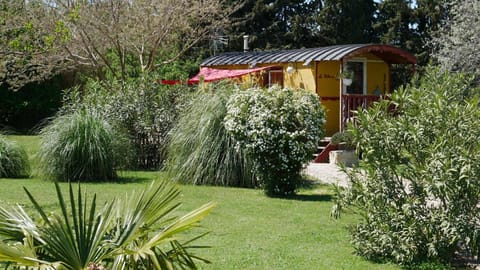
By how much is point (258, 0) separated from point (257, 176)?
20708 millimetres

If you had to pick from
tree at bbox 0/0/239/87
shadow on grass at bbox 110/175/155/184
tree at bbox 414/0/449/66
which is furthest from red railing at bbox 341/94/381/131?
tree at bbox 414/0/449/66

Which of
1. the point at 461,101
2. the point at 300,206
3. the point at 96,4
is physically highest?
the point at 96,4

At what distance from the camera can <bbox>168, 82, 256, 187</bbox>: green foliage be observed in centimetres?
1109

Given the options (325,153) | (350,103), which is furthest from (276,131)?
(350,103)

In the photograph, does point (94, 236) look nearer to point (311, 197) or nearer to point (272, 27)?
point (311, 197)

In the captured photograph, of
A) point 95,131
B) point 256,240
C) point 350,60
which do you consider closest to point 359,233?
point 256,240

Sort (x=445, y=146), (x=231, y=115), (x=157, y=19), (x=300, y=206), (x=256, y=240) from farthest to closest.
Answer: (x=157, y=19) → (x=231, y=115) → (x=300, y=206) → (x=256, y=240) → (x=445, y=146)

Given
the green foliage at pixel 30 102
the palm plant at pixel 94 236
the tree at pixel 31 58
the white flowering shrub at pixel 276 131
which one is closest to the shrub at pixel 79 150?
the white flowering shrub at pixel 276 131

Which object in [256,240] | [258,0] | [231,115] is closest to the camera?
[256,240]

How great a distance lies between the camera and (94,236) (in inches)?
148

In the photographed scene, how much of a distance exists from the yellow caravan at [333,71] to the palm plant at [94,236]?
13208mm

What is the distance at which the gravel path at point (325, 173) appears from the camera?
12142 millimetres

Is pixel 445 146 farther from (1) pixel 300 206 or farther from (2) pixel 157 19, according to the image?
(2) pixel 157 19

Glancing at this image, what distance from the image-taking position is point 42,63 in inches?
790
